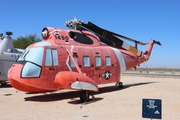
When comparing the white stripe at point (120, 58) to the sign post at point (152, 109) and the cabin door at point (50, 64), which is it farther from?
the sign post at point (152, 109)

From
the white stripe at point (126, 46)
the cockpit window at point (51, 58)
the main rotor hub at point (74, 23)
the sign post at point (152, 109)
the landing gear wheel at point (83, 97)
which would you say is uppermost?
the main rotor hub at point (74, 23)

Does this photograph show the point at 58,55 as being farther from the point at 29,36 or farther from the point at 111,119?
the point at 29,36

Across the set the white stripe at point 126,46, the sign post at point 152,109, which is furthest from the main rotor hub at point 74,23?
the sign post at point 152,109

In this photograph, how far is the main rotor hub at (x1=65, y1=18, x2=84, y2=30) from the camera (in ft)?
43.4

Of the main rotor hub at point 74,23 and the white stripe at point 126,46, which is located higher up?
the main rotor hub at point 74,23

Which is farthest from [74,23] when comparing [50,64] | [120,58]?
[120,58]

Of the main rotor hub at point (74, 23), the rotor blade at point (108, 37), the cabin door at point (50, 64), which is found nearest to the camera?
the cabin door at point (50, 64)

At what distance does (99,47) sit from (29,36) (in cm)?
3296

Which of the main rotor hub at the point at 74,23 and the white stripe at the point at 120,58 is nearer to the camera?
the main rotor hub at the point at 74,23

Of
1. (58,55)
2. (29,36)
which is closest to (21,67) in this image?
(58,55)

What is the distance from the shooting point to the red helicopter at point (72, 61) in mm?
10312

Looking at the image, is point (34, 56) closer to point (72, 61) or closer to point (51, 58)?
point (51, 58)

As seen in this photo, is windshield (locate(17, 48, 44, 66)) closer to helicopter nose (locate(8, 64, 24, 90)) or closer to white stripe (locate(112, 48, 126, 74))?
helicopter nose (locate(8, 64, 24, 90))

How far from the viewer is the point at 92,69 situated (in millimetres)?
12797
